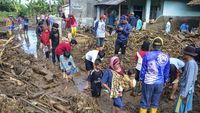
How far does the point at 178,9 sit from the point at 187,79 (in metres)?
18.1

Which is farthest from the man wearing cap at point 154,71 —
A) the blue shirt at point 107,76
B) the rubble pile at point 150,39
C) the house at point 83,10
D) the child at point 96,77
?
the house at point 83,10

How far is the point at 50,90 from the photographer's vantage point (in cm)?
876

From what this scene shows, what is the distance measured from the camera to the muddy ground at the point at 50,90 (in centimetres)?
655

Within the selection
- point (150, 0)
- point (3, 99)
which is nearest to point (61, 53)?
point (3, 99)

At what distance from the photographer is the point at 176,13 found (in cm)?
2314

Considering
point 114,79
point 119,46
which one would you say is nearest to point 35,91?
point 114,79

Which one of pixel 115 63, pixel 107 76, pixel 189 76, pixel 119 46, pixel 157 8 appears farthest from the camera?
pixel 157 8

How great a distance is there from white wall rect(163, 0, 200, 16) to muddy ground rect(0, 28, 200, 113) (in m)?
8.51

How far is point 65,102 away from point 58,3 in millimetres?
48420

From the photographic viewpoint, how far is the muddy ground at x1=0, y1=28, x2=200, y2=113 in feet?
21.5

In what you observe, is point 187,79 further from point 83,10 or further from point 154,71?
point 83,10

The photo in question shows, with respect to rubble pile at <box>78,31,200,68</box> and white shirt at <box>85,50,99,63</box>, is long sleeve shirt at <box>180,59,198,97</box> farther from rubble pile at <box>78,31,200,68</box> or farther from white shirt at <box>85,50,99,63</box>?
rubble pile at <box>78,31,200,68</box>

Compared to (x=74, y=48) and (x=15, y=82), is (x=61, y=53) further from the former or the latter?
(x=74, y=48)

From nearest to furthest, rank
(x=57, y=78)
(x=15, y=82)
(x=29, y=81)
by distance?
→ 1. (x=15, y=82)
2. (x=29, y=81)
3. (x=57, y=78)
